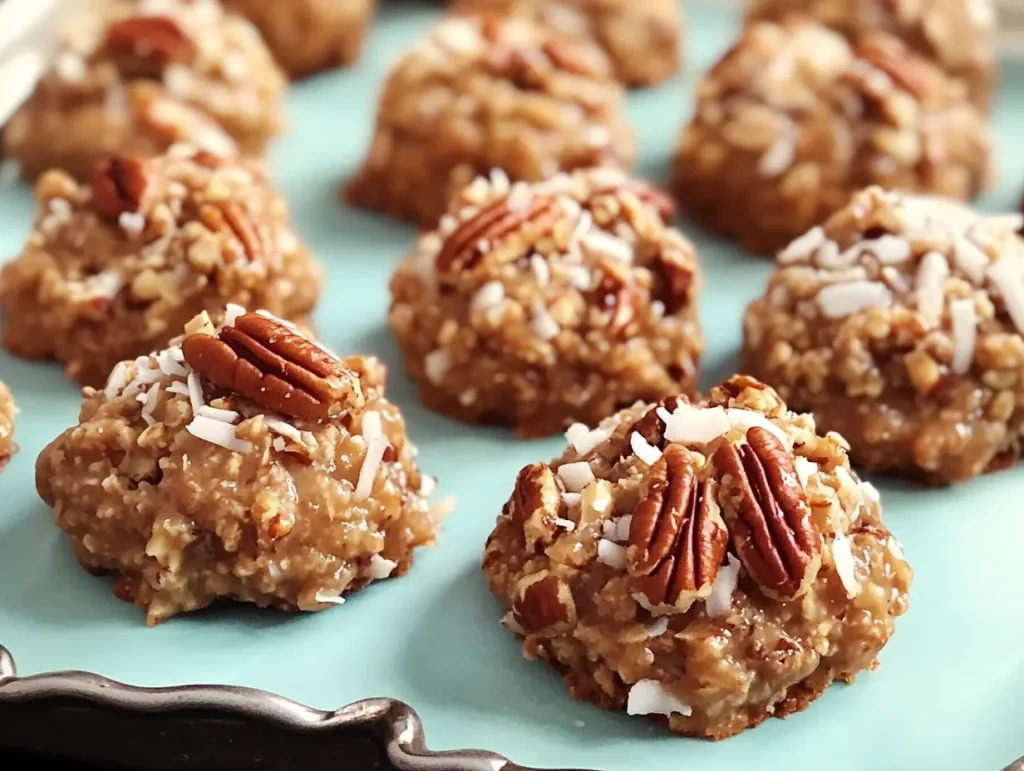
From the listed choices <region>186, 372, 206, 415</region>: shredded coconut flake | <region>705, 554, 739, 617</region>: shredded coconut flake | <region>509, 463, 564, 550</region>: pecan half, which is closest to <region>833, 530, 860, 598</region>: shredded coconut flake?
<region>705, 554, 739, 617</region>: shredded coconut flake

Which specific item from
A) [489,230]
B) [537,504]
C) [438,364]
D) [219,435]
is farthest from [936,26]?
[219,435]

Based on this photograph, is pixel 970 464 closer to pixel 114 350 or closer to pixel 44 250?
pixel 114 350

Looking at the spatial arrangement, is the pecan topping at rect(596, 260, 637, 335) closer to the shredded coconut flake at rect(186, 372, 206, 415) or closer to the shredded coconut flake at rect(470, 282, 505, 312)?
the shredded coconut flake at rect(470, 282, 505, 312)

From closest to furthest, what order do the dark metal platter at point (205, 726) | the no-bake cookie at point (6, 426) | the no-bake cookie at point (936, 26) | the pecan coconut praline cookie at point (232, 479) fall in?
the dark metal platter at point (205, 726)
the pecan coconut praline cookie at point (232, 479)
the no-bake cookie at point (6, 426)
the no-bake cookie at point (936, 26)

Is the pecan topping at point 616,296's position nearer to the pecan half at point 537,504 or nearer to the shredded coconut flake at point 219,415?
the pecan half at point 537,504

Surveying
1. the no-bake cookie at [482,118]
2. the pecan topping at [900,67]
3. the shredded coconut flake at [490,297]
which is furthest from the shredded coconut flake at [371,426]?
the pecan topping at [900,67]

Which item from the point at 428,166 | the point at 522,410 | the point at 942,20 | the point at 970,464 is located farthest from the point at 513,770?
the point at 942,20
